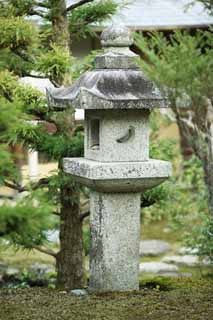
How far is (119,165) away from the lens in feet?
21.5

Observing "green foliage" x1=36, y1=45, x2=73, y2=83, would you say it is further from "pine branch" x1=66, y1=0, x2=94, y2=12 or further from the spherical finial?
the spherical finial

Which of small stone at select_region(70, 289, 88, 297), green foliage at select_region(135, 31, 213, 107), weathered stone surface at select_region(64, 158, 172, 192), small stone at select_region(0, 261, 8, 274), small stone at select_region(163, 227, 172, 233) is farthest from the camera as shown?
small stone at select_region(163, 227, 172, 233)

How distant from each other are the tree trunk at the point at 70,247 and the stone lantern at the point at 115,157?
2.35ft

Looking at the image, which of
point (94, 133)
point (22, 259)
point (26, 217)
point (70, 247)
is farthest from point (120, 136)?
point (22, 259)

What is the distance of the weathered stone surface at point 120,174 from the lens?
21.2ft

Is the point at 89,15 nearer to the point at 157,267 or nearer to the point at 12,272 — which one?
the point at 12,272

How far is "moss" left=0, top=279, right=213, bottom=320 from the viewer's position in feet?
20.4

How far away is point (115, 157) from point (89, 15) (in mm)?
1806

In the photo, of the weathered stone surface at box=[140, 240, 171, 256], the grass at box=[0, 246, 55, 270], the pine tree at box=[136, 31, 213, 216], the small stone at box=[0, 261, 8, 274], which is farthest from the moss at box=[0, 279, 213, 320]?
the weathered stone surface at box=[140, 240, 171, 256]

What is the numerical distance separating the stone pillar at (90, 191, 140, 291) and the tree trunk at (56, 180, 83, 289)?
2.34 feet

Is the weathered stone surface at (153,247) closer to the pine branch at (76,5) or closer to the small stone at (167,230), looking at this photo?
the small stone at (167,230)

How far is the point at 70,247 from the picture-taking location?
25.1 ft

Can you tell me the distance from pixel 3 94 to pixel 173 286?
2.28 meters

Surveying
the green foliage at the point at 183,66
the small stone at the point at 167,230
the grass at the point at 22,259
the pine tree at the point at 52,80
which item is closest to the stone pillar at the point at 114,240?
the pine tree at the point at 52,80
